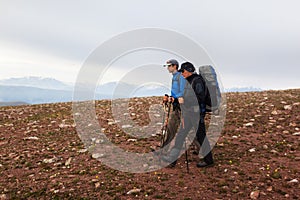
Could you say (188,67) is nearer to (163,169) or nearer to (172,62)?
(172,62)

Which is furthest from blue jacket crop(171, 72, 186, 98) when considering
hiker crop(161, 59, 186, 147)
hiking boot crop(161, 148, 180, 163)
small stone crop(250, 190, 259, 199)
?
small stone crop(250, 190, 259, 199)

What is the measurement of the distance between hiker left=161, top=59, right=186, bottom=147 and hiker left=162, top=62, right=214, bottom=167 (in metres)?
0.19

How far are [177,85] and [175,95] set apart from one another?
37 cm

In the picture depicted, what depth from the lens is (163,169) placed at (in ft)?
30.7

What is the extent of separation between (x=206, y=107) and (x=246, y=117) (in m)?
6.80

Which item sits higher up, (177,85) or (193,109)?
(177,85)

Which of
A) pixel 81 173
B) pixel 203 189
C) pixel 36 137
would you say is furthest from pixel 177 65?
pixel 36 137

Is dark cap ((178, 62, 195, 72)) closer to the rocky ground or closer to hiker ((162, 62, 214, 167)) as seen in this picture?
hiker ((162, 62, 214, 167))

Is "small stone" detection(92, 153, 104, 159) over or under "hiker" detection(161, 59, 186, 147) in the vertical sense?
under

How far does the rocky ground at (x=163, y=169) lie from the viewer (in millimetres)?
7680

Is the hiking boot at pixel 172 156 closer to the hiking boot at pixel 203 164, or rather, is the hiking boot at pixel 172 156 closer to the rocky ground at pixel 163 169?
the rocky ground at pixel 163 169

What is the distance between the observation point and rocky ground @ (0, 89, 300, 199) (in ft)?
25.2

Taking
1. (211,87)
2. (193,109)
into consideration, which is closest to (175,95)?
(193,109)

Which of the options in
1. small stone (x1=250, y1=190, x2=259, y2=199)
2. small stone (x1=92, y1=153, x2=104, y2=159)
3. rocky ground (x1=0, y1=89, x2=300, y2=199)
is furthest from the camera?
small stone (x1=92, y1=153, x2=104, y2=159)
